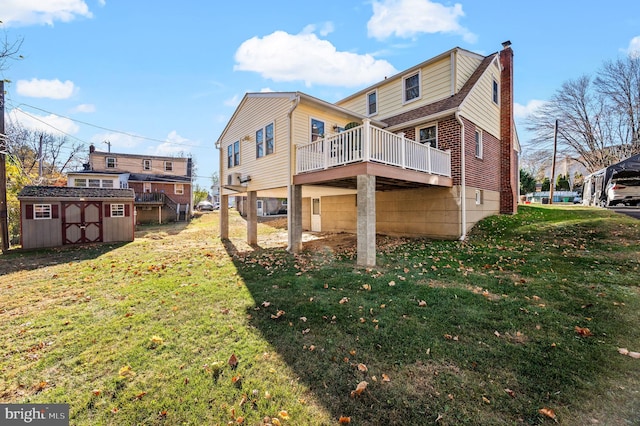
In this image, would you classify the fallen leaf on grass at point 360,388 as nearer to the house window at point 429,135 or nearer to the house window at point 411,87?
the house window at point 429,135

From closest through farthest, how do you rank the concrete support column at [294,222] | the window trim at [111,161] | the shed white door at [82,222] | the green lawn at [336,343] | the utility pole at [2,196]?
1. the green lawn at [336,343]
2. the concrete support column at [294,222]
3. the utility pole at [2,196]
4. the shed white door at [82,222]
5. the window trim at [111,161]

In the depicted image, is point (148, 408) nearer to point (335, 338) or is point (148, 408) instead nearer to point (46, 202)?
point (335, 338)

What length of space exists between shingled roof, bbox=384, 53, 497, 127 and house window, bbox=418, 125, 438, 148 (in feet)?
2.04

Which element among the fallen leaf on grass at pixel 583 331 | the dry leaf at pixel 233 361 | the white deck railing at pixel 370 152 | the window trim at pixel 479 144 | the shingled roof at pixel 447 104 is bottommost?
the dry leaf at pixel 233 361

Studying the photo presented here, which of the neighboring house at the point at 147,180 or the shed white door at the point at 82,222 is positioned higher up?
the neighboring house at the point at 147,180

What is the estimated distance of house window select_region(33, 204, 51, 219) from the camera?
1285cm

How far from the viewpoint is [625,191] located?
1449 cm

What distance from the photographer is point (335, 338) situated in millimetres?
3807

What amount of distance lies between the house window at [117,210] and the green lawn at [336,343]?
26.5 feet

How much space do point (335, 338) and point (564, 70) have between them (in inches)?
1351

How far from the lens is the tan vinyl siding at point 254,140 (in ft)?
35.5

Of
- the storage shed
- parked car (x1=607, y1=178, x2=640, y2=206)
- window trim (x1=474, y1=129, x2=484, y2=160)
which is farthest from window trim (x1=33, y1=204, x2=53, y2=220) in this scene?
parked car (x1=607, y1=178, x2=640, y2=206)

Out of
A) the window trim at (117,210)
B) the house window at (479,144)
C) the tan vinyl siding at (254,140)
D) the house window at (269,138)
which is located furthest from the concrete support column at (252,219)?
the house window at (479,144)

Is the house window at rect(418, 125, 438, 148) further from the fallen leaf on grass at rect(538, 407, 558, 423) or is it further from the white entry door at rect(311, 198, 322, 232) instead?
the fallen leaf on grass at rect(538, 407, 558, 423)
